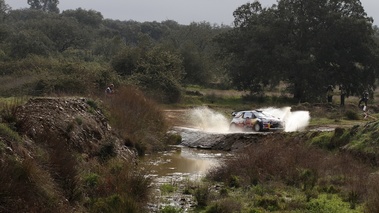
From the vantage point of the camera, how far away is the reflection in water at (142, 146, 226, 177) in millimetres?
24812

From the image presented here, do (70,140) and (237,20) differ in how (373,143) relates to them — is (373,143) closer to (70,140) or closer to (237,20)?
(70,140)

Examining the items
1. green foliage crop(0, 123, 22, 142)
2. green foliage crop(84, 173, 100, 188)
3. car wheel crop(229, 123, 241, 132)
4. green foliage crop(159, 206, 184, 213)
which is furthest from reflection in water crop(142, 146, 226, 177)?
green foliage crop(0, 123, 22, 142)

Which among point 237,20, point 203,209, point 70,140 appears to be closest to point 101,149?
point 70,140

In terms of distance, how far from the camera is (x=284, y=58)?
6003 centimetres

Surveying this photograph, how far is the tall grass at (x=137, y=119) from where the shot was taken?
1142 inches

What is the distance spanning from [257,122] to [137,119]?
9.52m

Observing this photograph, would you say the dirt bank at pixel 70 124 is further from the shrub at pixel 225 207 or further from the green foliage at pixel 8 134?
the shrub at pixel 225 207

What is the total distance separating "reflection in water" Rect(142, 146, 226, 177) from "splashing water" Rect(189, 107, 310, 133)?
7.88 m

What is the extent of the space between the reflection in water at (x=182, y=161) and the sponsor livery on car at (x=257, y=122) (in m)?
4.24

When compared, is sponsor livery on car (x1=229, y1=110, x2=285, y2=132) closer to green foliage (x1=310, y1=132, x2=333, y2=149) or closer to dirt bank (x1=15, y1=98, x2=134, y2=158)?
green foliage (x1=310, y1=132, x2=333, y2=149)

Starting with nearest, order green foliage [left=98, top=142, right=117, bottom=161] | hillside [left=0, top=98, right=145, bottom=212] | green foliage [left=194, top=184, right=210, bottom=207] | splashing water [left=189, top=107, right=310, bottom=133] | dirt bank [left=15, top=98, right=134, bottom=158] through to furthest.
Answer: hillside [left=0, top=98, right=145, bottom=212], green foliage [left=194, top=184, right=210, bottom=207], dirt bank [left=15, top=98, right=134, bottom=158], green foliage [left=98, top=142, right=117, bottom=161], splashing water [left=189, top=107, right=310, bottom=133]

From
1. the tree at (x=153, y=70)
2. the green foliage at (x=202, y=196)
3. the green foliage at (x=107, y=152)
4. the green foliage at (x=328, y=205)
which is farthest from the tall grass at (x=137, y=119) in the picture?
the tree at (x=153, y=70)

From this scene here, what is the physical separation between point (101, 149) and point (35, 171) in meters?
9.67

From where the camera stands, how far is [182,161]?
93.8ft
